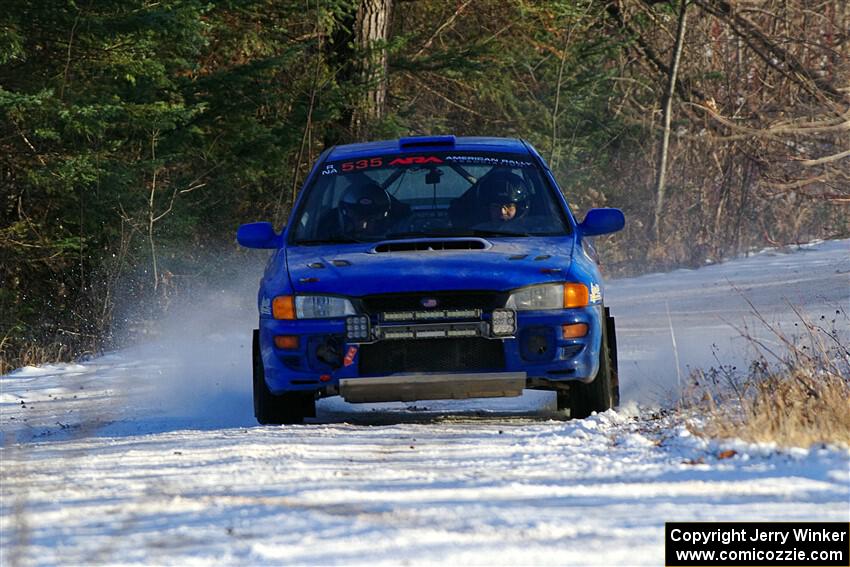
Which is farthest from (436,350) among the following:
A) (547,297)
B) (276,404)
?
(276,404)

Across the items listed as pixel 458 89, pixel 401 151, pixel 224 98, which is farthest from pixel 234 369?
pixel 458 89

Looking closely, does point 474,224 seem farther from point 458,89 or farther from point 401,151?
point 458,89

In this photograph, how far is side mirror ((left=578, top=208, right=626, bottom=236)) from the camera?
30.2 feet

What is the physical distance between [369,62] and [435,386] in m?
14.2

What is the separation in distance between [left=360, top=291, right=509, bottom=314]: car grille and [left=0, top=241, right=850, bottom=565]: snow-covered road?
2.18ft

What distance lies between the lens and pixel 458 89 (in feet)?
84.8

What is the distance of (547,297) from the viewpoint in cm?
823

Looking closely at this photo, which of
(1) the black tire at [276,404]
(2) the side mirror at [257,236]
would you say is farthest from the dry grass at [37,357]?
(1) the black tire at [276,404]

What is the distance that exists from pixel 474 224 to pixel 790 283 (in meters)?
11.9

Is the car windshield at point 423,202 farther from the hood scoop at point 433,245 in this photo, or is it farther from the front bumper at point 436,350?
the front bumper at point 436,350

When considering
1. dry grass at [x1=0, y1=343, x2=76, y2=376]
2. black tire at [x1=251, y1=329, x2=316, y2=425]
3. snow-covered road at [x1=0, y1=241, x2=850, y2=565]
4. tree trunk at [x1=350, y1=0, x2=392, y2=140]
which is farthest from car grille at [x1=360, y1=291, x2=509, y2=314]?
tree trunk at [x1=350, y1=0, x2=392, y2=140]

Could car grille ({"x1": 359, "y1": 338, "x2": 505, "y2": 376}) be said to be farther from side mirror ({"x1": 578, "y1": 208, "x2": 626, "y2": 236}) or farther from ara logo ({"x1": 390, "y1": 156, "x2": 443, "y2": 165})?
ara logo ({"x1": 390, "y1": 156, "x2": 443, "y2": 165})

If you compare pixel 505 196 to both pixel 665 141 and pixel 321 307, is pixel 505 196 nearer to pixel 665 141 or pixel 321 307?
pixel 321 307

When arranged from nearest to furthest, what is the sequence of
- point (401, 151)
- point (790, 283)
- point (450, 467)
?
point (450, 467)
point (401, 151)
point (790, 283)
